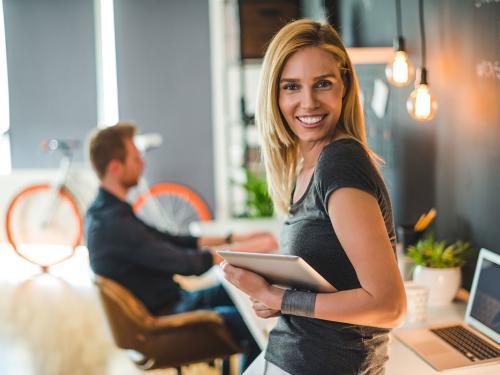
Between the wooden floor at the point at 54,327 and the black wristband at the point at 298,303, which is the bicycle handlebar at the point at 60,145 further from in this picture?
the black wristband at the point at 298,303

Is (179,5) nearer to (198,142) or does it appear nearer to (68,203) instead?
(198,142)

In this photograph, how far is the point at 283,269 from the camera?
1.06m

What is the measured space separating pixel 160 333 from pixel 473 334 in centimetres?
112

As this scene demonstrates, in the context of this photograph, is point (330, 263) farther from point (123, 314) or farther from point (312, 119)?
point (123, 314)

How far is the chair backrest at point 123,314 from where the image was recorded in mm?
2131

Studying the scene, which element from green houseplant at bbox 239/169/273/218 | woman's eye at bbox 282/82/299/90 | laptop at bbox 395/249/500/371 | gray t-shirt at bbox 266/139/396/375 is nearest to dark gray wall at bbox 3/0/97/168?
green houseplant at bbox 239/169/273/218

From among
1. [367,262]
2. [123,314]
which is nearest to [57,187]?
[123,314]

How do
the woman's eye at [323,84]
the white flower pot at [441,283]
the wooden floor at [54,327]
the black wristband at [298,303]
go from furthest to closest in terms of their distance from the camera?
the wooden floor at [54,327], the white flower pot at [441,283], the woman's eye at [323,84], the black wristband at [298,303]

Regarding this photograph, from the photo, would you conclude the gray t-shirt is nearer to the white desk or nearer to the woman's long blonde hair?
the woman's long blonde hair

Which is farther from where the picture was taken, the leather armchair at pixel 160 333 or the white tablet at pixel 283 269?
the leather armchair at pixel 160 333

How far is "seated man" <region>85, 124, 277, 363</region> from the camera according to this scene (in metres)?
2.31

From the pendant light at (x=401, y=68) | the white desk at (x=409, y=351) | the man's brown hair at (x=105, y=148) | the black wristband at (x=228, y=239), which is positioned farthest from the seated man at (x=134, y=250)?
the pendant light at (x=401, y=68)

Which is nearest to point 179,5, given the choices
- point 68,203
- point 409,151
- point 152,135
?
point 152,135

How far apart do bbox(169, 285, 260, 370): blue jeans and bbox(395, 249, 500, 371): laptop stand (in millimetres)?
773
